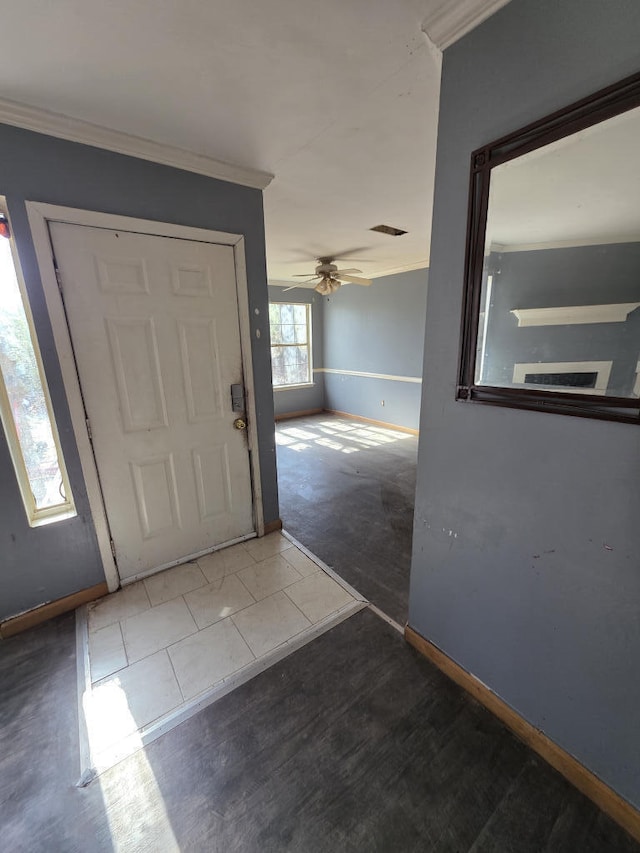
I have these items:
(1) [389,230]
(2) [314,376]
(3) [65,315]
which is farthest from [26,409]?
(2) [314,376]

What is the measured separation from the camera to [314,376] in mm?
6508

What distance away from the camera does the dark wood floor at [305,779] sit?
98cm

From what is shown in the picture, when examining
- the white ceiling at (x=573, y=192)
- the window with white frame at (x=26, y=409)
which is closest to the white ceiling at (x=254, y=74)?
the white ceiling at (x=573, y=192)

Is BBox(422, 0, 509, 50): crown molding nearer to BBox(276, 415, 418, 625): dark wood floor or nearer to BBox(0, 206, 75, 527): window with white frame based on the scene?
BBox(0, 206, 75, 527): window with white frame

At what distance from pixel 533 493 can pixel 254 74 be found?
69.9 inches

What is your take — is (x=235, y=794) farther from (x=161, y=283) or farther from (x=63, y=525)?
(x=161, y=283)

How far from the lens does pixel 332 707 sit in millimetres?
1331

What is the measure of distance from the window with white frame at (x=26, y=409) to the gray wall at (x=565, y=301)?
201 centimetres

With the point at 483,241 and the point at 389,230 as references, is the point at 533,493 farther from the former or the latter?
the point at 389,230

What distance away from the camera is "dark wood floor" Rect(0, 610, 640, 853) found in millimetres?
985

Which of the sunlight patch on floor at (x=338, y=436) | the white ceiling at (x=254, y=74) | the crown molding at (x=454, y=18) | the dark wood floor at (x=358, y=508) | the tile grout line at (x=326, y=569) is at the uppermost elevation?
the white ceiling at (x=254, y=74)

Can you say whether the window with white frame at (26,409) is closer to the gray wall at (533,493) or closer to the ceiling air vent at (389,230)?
the gray wall at (533,493)

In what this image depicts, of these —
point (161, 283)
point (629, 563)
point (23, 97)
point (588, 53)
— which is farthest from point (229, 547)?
point (588, 53)

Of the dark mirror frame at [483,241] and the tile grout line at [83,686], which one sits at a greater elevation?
the dark mirror frame at [483,241]
